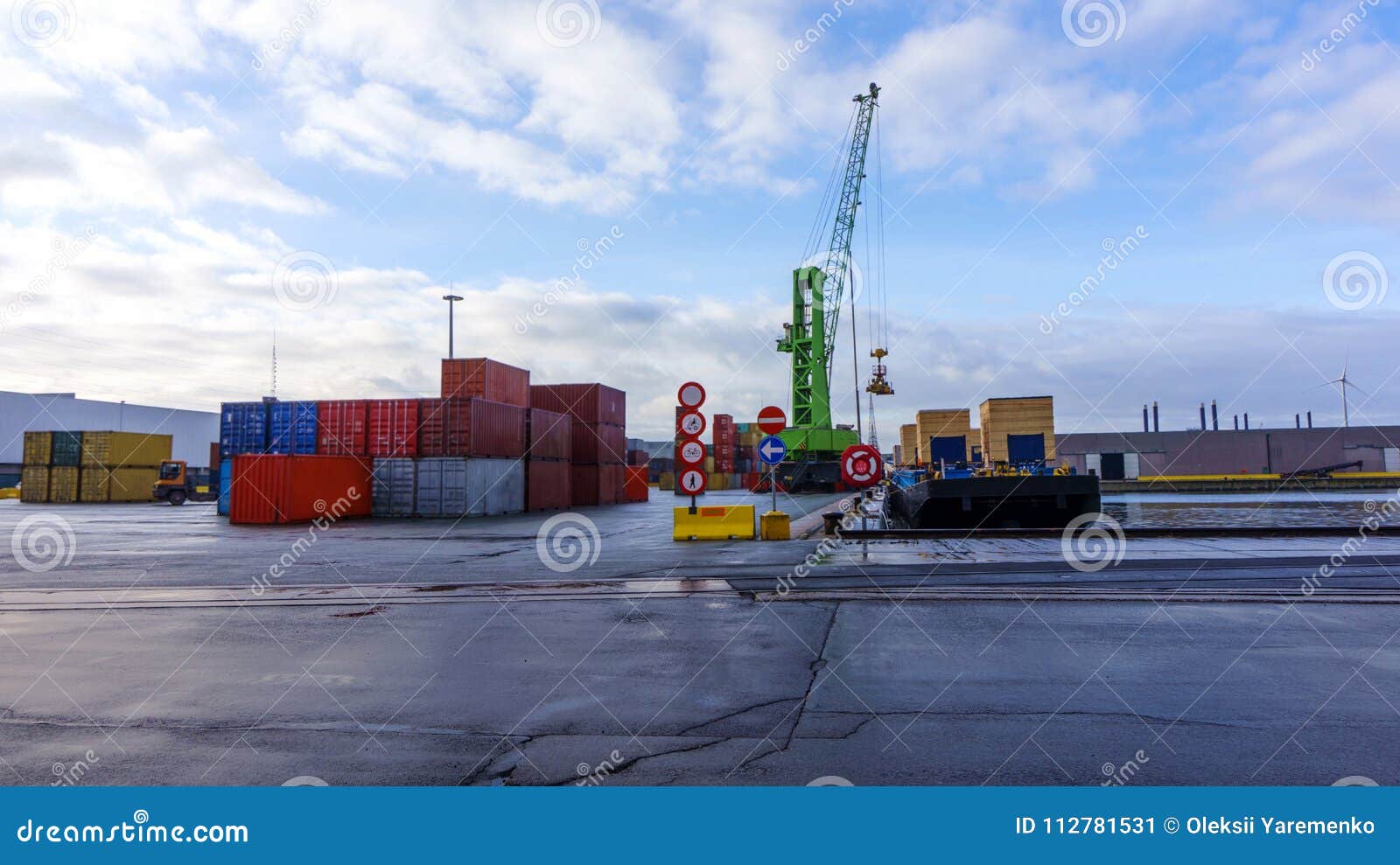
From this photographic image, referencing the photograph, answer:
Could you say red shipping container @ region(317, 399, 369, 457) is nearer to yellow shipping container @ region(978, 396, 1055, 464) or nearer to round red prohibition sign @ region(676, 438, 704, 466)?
round red prohibition sign @ region(676, 438, 704, 466)

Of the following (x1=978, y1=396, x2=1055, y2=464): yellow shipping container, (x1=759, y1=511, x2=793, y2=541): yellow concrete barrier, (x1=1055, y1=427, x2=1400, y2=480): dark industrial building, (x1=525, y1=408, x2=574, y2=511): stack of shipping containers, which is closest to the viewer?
(x1=759, y1=511, x2=793, y2=541): yellow concrete barrier

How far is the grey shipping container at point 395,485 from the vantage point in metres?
29.1

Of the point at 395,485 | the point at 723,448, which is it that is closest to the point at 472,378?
the point at 395,485

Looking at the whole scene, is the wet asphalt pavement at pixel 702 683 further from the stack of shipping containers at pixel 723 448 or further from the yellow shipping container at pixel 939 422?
the stack of shipping containers at pixel 723 448

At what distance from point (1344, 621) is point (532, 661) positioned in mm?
6988

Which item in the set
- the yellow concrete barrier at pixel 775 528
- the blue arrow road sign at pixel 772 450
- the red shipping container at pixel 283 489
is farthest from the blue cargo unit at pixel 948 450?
the red shipping container at pixel 283 489

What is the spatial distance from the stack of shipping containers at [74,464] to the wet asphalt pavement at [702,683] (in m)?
46.4

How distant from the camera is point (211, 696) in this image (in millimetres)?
4875

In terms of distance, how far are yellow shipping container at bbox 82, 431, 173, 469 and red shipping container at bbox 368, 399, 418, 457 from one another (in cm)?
2746

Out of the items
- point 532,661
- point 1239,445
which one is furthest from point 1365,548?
point 1239,445

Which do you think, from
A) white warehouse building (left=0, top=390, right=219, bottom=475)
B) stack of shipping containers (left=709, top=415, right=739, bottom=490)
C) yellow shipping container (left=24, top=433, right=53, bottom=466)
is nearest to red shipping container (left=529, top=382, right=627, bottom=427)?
yellow shipping container (left=24, top=433, right=53, bottom=466)

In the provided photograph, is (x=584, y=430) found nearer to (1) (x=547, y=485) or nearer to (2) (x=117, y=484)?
(1) (x=547, y=485)

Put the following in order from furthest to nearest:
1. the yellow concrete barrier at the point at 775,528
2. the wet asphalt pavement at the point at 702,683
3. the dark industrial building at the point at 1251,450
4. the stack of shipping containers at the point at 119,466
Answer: the dark industrial building at the point at 1251,450 → the stack of shipping containers at the point at 119,466 → the yellow concrete barrier at the point at 775,528 → the wet asphalt pavement at the point at 702,683

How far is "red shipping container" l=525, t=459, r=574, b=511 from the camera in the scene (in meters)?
33.4
